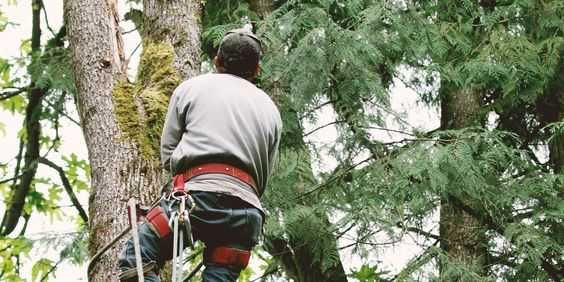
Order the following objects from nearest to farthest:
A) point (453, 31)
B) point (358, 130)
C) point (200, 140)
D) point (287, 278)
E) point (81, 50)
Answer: point (200, 140) → point (81, 50) → point (358, 130) → point (453, 31) → point (287, 278)

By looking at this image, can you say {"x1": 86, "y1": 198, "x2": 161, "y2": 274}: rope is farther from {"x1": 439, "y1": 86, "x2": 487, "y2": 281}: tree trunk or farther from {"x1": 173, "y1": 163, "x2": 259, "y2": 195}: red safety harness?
{"x1": 439, "y1": 86, "x2": 487, "y2": 281}: tree trunk

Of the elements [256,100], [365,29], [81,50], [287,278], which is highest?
[365,29]

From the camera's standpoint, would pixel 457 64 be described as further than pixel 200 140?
Yes

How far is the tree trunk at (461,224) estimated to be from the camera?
271 inches

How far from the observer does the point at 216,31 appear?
5.80 metres

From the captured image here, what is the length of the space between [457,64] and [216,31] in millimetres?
2003

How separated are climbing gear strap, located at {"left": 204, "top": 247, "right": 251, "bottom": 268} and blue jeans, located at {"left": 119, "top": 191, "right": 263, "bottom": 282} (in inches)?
0.6

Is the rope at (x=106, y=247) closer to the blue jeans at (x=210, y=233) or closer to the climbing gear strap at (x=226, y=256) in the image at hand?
the blue jeans at (x=210, y=233)

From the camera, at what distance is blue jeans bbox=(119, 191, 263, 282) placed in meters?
3.25

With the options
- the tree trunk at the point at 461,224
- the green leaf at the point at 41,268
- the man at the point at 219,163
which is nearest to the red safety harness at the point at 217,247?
the man at the point at 219,163

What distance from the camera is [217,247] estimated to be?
11.0 ft

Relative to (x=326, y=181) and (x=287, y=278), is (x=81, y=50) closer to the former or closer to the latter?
(x=326, y=181)

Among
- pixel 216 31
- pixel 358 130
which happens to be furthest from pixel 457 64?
pixel 216 31

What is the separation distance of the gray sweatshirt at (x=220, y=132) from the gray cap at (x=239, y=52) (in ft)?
0.15
